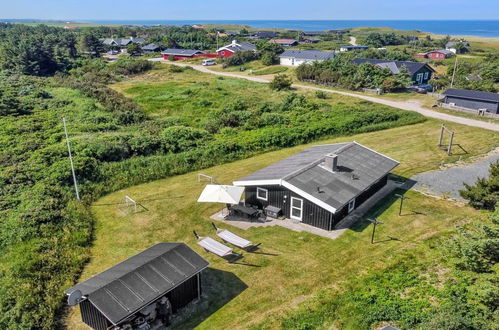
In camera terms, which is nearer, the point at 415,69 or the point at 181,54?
the point at 415,69

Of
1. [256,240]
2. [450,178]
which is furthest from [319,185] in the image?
[450,178]

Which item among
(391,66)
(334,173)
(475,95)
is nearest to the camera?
(334,173)

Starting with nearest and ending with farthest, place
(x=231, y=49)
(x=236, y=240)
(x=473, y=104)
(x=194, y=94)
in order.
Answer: (x=236, y=240), (x=473, y=104), (x=194, y=94), (x=231, y=49)

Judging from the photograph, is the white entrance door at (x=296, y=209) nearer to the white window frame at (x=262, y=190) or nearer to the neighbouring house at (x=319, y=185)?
the neighbouring house at (x=319, y=185)

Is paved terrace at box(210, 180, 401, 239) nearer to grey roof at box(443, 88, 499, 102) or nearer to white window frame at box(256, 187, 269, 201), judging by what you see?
white window frame at box(256, 187, 269, 201)

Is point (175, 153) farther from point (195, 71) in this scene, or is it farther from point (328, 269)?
point (195, 71)

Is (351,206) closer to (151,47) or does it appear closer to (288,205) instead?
(288,205)

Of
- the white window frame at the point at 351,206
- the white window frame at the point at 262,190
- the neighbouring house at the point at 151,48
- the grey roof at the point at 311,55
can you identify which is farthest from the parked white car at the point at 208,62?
the white window frame at the point at 351,206
